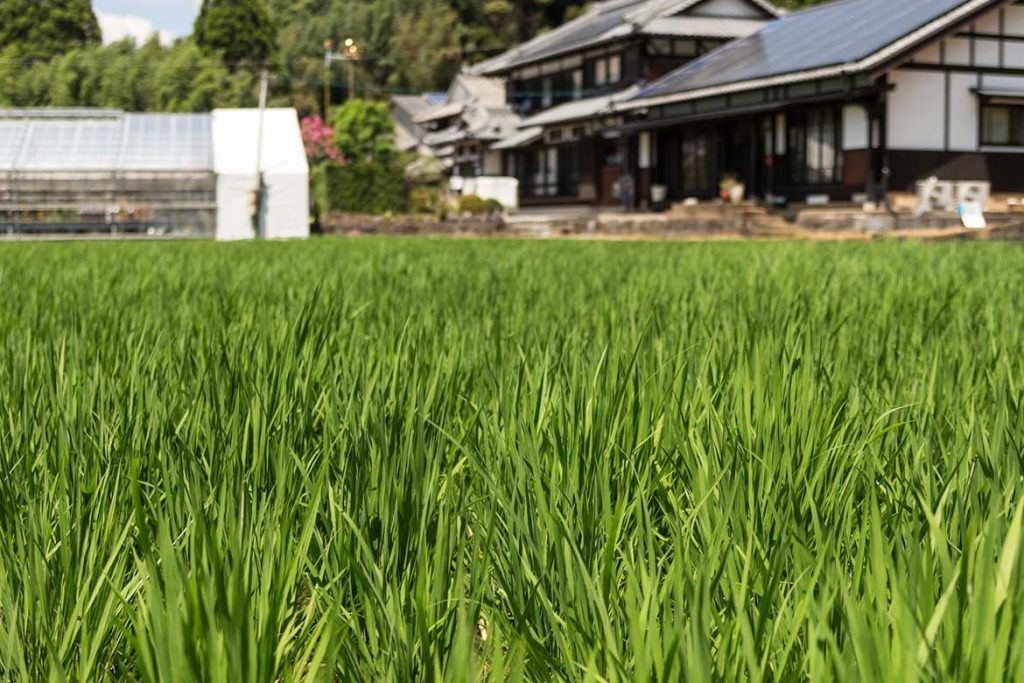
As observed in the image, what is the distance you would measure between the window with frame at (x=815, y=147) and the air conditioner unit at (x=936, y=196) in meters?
2.78

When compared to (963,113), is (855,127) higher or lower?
lower

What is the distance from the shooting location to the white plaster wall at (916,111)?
21484 millimetres

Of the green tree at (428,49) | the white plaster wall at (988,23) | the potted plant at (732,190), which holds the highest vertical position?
the green tree at (428,49)

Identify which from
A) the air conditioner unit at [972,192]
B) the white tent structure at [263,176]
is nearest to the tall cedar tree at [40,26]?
the white tent structure at [263,176]

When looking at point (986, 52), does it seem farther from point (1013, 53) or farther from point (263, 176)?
point (263, 176)

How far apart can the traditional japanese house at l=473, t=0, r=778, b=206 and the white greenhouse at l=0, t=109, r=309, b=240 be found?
8.81m

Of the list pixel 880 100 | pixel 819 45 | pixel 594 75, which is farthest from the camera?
pixel 594 75

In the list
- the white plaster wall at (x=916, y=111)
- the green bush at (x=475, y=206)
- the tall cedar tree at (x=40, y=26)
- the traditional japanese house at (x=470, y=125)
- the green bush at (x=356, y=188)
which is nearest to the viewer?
the white plaster wall at (x=916, y=111)

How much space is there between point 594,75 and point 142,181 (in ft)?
48.8

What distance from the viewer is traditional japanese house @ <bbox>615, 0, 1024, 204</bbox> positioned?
21141mm

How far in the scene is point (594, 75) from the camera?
33.8 metres

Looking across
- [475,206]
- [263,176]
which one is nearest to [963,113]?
[263,176]

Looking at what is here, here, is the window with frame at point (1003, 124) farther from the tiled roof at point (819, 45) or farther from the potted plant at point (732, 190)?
the potted plant at point (732, 190)

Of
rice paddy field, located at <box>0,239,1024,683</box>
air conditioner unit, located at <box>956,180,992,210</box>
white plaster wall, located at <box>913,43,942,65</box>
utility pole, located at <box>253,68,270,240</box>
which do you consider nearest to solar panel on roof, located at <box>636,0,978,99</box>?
white plaster wall, located at <box>913,43,942,65</box>
